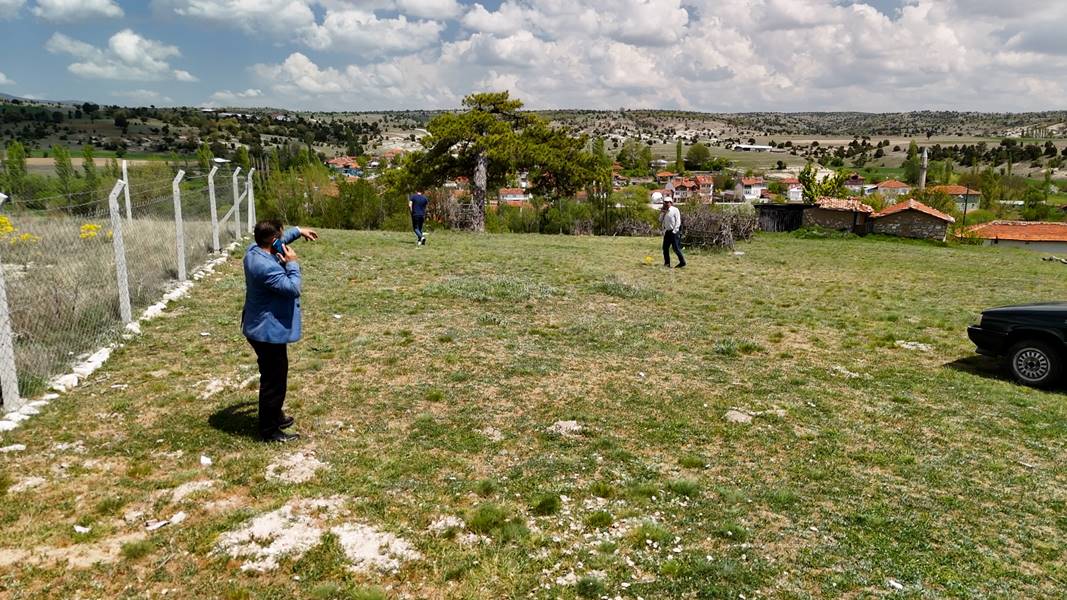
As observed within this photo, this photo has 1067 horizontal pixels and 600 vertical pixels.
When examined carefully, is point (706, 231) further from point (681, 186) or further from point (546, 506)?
point (681, 186)

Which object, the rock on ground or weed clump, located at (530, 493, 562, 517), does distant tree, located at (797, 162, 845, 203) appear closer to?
weed clump, located at (530, 493, 562, 517)

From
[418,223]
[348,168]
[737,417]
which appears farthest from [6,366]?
[348,168]

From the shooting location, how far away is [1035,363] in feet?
23.4

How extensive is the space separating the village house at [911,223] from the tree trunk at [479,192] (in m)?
20.0

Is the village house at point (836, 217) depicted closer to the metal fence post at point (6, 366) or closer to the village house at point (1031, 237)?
the village house at point (1031, 237)

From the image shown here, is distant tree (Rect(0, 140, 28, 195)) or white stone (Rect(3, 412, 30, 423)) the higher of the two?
distant tree (Rect(0, 140, 28, 195))

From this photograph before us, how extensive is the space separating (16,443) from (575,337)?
5985 mm

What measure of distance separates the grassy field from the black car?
0.26 meters

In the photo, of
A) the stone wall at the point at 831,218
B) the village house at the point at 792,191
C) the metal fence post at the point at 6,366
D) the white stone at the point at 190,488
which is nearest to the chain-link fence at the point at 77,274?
the metal fence post at the point at 6,366

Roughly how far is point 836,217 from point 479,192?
57.9ft

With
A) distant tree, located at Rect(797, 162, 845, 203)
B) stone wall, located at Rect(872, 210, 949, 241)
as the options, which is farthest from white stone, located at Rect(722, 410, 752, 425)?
distant tree, located at Rect(797, 162, 845, 203)

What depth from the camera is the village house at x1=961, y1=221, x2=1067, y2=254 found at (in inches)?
1670

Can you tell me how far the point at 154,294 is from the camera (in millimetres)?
9773

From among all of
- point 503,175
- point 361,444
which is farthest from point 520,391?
point 503,175
